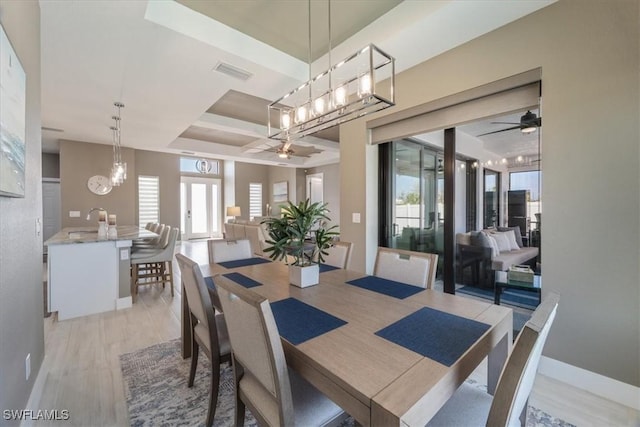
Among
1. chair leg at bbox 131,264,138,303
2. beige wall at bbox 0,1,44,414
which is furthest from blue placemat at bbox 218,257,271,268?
chair leg at bbox 131,264,138,303

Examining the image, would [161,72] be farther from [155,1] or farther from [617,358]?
[617,358]

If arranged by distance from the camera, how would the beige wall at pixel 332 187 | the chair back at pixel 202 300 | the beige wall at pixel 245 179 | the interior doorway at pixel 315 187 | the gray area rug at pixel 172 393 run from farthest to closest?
the beige wall at pixel 245 179 → the interior doorway at pixel 315 187 → the beige wall at pixel 332 187 → the gray area rug at pixel 172 393 → the chair back at pixel 202 300

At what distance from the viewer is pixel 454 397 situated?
1172mm

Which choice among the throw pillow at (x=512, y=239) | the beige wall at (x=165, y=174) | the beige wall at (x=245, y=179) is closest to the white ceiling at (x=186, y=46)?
the throw pillow at (x=512, y=239)

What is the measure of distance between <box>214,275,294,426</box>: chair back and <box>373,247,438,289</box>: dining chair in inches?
48.6

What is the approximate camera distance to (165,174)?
8695 mm

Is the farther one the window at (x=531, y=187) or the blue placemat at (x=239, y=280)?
the window at (x=531, y=187)

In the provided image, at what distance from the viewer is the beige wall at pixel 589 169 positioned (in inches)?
68.3

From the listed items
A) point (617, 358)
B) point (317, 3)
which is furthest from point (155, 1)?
point (617, 358)

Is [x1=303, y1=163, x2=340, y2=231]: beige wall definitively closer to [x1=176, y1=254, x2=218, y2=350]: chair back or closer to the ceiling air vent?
the ceiling air vent

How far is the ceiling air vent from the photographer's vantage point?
2.81 metres

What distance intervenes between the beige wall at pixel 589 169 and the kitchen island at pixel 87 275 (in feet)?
14.6

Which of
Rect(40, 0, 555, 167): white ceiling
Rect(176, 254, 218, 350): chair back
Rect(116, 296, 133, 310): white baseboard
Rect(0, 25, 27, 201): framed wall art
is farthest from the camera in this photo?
Rect(116, 296, 133, 310): white baseboard

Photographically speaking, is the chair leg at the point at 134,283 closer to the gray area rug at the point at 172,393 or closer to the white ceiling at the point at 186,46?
the gray area rug at the point at 172,393
